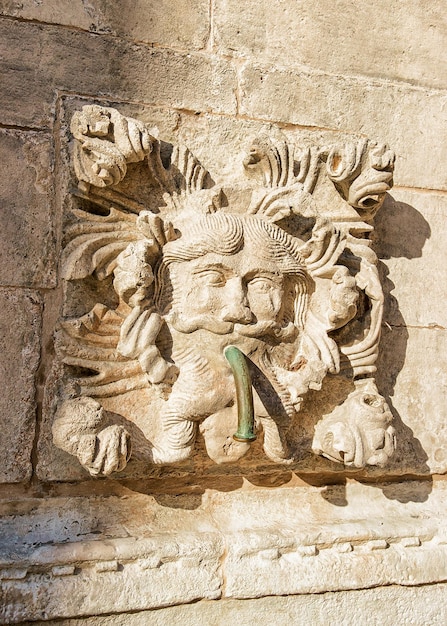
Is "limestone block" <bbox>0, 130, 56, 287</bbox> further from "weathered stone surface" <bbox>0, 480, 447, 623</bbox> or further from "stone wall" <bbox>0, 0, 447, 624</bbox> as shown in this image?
"weathered stone surface" <bbox>0, 480, 447, 623</bbox>

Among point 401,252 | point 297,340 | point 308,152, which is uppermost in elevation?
point 308,152

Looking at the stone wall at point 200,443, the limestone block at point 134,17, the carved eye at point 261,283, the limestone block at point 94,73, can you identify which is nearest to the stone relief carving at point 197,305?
the carved eye at point 261,283

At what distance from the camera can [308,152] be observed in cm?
219

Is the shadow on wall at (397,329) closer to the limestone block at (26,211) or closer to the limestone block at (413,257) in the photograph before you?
the limestone block at (413,257)

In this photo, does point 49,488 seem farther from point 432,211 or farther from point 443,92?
point 443,92

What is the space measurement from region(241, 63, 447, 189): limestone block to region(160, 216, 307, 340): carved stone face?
→ 539 millimetres

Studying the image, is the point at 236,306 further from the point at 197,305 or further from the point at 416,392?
the point at 416,392

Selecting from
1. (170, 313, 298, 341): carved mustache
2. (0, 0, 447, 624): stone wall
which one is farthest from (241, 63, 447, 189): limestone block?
(170, 313, 298, 341): carved mustache

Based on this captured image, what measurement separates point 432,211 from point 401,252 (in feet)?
0.70

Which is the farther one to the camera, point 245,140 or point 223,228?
point 245,140

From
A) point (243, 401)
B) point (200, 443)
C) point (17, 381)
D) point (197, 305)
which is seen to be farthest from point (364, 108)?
point (17, 381)

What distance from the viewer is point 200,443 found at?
2.01 metres

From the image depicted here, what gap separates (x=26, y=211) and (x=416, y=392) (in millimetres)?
1469

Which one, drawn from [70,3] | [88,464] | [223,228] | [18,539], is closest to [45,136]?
[70,3]
